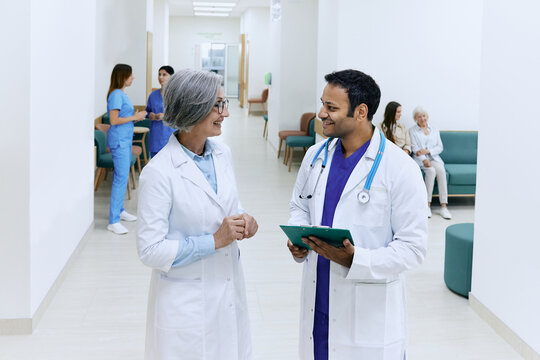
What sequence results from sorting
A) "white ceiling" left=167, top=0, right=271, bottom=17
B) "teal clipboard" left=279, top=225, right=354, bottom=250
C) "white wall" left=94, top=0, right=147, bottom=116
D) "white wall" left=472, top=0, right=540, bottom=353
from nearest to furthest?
1. "teal clipboard" left=279, top=225, right=354, bottom=250
2. "white wall" left=472, top=0, right=540, bottom=353
3. "white wall" left=94, top=0, right=147, bottom=116
4. "white ceiling" left=167, top=0, right=271, bottom=17

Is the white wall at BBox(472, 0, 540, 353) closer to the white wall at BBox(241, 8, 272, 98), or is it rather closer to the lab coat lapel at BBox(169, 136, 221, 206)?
the lab coat lapel at BBox(169, 136, 221, 206)

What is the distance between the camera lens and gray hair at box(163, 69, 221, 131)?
2.34 metres

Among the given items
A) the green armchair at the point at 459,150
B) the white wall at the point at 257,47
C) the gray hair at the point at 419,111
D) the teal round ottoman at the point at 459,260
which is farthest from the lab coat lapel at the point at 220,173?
the white wall at the point at 257,47

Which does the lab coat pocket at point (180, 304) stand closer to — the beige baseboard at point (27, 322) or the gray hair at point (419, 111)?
the beige baseboard at point (27, 322)

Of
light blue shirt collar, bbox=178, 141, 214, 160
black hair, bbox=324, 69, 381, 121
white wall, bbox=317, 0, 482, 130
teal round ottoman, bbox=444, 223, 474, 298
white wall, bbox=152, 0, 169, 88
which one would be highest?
white wall, bbox=152, 0, 169, 88

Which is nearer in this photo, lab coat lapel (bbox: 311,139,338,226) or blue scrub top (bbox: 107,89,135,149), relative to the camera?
lab coat lapel (bbox: 311,139,338,226)

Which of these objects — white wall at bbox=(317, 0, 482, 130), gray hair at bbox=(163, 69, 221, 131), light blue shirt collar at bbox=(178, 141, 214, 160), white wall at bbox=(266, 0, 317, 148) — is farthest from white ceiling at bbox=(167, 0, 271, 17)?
gray hair at bbox=(163, 69, 221, 131)

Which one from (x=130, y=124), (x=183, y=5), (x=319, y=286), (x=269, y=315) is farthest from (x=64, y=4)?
(x=183, y=5)

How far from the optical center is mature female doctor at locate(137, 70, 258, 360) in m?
2.31

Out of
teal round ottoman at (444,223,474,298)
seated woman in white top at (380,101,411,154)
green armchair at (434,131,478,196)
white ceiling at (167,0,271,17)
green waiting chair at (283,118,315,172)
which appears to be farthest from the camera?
white ceiling at (167,0,271,17)

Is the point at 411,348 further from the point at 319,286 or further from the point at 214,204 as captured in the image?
the point at 214,204

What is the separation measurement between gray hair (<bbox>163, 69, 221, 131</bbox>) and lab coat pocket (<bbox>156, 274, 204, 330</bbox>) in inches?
23.7

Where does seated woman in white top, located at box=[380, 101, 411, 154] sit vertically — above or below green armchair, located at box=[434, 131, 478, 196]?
Answer: above

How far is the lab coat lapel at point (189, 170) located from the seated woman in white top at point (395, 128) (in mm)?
6211
